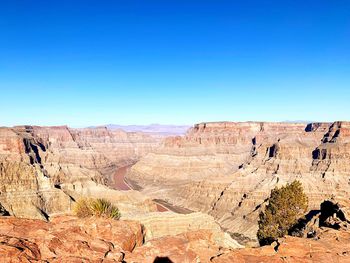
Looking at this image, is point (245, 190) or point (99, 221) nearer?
point (99, 221)

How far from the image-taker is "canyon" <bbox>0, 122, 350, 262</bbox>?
18922mm

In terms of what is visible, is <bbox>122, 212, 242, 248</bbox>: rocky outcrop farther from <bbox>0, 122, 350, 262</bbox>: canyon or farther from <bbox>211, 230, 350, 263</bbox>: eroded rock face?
<bbox>211, 230, 350, 263</bbox>: eroded rock face

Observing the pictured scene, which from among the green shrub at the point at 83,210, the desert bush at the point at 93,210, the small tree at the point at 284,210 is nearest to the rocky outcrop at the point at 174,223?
the small tree at the point at 284,210

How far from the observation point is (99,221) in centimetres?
2116

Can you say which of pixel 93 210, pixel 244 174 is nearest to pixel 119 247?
pixel 93 210

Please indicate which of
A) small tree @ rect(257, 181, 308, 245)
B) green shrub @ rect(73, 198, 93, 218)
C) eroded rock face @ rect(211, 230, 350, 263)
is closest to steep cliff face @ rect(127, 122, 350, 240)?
small tree @ rect(257, 181, 308, 245)

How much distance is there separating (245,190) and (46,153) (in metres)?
127

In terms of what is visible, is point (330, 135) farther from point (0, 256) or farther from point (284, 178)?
point (0, 256)

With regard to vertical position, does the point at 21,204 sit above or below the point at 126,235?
below

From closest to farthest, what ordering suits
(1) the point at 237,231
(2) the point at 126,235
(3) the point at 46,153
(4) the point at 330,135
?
1. (2) the point at 126,235
2. (1) the point at 237,231
3. (4) the point at 330,135
4. (3) the point at 46,153

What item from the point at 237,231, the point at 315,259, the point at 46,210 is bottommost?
the point at 237,231

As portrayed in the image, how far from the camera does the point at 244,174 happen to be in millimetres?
119188

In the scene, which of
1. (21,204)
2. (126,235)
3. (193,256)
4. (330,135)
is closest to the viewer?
(193,256)

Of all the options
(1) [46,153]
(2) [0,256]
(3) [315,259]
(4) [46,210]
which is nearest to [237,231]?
(4) [46,210]
